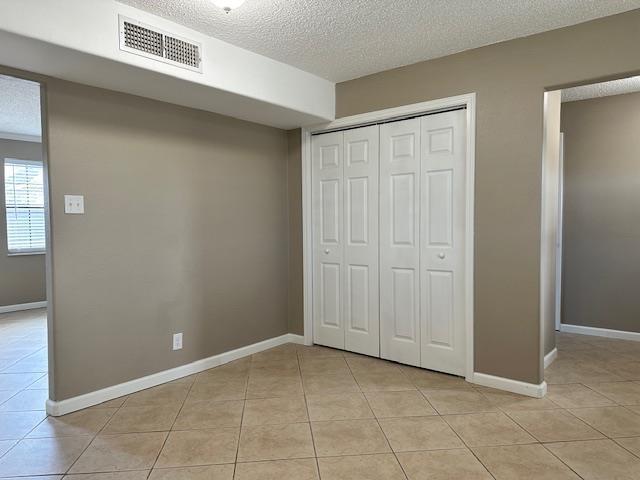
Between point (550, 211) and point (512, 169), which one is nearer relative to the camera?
point (512, 169)

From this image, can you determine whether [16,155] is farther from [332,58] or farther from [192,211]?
[332,58]

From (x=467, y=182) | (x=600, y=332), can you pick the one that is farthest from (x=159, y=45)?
(x=600, y=332)

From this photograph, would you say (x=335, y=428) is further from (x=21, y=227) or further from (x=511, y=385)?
(x=21, y=227)

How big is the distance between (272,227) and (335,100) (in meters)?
1.29

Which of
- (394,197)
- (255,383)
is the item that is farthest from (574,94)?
(255,383)

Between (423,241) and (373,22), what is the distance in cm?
160

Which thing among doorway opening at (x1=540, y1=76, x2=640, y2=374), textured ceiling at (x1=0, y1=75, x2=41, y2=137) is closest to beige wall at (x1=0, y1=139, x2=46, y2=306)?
textured ceiling at (x1=0, y1=75, x2=41, y2=137)

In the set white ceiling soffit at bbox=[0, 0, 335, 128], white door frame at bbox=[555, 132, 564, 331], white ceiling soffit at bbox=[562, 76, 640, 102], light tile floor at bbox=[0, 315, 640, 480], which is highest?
white ceiling soffit at bbox=[562, 76, 640, 102]

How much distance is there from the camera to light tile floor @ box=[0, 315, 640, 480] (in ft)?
6.97

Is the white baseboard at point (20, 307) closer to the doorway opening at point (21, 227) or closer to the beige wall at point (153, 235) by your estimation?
the doorway opening at point (21, 227)

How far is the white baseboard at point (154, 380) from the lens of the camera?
2731mm

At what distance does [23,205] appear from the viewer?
6.09 metres

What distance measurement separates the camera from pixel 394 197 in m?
3.56

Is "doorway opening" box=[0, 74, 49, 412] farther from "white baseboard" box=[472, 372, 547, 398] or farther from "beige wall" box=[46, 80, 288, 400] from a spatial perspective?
"white baseboard" box=[472, 372, 547, 398]
